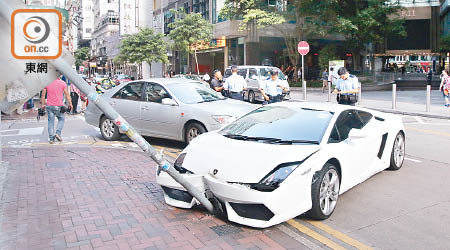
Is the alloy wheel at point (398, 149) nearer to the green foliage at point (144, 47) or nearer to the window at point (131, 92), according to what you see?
the window at point (131, 92)

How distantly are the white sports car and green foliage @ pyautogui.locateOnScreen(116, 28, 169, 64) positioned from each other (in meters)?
40.5

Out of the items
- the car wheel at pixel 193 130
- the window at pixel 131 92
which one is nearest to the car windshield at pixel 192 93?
the car wheel at pixel 193 130

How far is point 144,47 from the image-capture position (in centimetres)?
4544

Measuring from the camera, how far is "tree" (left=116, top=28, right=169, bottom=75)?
Answer: 45656 millimetres

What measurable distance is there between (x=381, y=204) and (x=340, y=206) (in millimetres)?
554

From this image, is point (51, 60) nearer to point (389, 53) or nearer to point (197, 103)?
point (197, 103)

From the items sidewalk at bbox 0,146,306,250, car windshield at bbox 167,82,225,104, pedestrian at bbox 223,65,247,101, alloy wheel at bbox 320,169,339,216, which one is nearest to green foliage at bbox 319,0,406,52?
pedestrian at bbox 223,65,247,101

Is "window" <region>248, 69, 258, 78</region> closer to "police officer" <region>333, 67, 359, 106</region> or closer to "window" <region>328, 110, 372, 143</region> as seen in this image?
"police officer" <region>333, 67, 359, 106</region>

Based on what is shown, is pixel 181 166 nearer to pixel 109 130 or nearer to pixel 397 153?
pixel 397 153

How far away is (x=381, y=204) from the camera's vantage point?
19.0 feet

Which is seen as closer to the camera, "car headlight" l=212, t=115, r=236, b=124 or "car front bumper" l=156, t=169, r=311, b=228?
"car front bumper" l=156, t=169, r=311, b=228

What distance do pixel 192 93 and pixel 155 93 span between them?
2.83ft

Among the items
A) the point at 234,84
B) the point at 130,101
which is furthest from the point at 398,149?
the point at 234,84

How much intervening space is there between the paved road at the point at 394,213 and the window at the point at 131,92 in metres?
1.34
